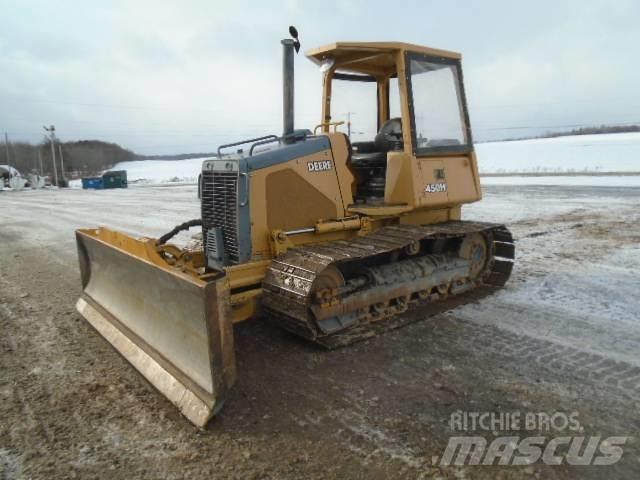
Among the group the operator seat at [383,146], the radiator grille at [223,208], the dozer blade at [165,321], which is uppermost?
the operator seat at [383,146]

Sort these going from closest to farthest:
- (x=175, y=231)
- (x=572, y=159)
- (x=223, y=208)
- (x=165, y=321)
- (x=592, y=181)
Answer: (x=165, y=321) → (x=223, y=208) → (x=175, y=231) → (x=592, y=181) → (x=572, y=159)

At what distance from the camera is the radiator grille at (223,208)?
4.54m

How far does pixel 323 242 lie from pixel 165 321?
1739 mm

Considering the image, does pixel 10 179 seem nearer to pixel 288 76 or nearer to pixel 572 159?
pixel 288 76

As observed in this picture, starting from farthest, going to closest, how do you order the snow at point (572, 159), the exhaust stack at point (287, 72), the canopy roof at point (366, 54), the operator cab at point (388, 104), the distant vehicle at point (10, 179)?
the distant vehicle at point (10, 179) < the snow at point (572, 159) < the operator cab at point (388, 104) < the canopy roof at point (366, 54) < the exhaust stack at point (287, 72)

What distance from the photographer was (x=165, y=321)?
3816mm

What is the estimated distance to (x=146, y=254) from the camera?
4605 millimetres

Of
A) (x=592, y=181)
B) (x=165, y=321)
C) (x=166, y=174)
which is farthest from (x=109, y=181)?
(x=165, y=321)

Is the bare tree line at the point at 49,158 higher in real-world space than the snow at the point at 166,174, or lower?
higher

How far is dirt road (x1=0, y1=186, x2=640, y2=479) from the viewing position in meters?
2.75

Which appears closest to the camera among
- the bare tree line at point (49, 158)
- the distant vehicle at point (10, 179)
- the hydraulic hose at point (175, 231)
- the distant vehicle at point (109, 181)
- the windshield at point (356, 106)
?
the hydraulic hose at point (175, 231)

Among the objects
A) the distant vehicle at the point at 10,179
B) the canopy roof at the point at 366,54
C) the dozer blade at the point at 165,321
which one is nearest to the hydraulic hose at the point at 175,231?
the dozer blade at the point at 165,321

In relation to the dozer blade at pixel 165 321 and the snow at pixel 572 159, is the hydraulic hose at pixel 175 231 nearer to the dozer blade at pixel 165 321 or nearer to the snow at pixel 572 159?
the dozer blade at pixel 165 321

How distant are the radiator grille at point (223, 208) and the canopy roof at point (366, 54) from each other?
179 cm
